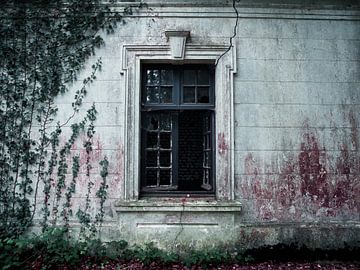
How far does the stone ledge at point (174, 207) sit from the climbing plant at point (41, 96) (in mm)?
387

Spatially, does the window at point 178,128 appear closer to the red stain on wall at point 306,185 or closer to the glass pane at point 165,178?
the glass pane at point 165,178

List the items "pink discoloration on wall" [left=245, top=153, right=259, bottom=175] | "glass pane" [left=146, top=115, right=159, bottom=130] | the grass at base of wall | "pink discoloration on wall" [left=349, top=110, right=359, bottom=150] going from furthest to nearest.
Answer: "glass pane" [left=146, top=115, right=159, bottom=130]
"pink discoloration on wall" [left=349, top=110, right=359, bottom=150]
"pink discoloration on wall" [left=245, top=153, right=259, bottom=175]
the grass at base of wall

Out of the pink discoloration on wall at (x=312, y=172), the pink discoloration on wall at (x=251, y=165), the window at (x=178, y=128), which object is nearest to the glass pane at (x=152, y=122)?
the window at (x=178, y=128)

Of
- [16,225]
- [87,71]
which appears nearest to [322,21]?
[87,71]

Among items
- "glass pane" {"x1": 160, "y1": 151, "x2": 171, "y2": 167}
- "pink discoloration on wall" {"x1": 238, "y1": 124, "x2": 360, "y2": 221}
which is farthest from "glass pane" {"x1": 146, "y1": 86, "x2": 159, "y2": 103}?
"pink discoloration on wall" {"x1": 238, "y1": 124, "x2": 360, "y2": 221}

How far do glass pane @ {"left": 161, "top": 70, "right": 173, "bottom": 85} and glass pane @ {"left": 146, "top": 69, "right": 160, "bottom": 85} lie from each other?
77mm

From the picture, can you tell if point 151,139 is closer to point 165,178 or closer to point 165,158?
point 165,158

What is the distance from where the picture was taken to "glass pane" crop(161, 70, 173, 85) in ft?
17.2

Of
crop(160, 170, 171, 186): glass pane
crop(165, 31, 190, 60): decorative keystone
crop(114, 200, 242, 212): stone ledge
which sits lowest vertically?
crop(114, 200, 242, 212): stone ledge

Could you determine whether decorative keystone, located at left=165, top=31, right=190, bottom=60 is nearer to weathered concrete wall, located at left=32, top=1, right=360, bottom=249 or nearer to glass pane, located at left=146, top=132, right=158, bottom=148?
weathered concrete wall, located at left=32, top=1, right=360, bottom=249

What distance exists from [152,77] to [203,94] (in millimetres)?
831

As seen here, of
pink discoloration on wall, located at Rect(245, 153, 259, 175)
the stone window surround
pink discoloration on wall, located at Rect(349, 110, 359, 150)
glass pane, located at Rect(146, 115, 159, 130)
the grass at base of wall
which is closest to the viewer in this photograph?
the grass at base of wall

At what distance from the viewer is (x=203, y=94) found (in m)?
5.25

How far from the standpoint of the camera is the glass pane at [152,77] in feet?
17.2
